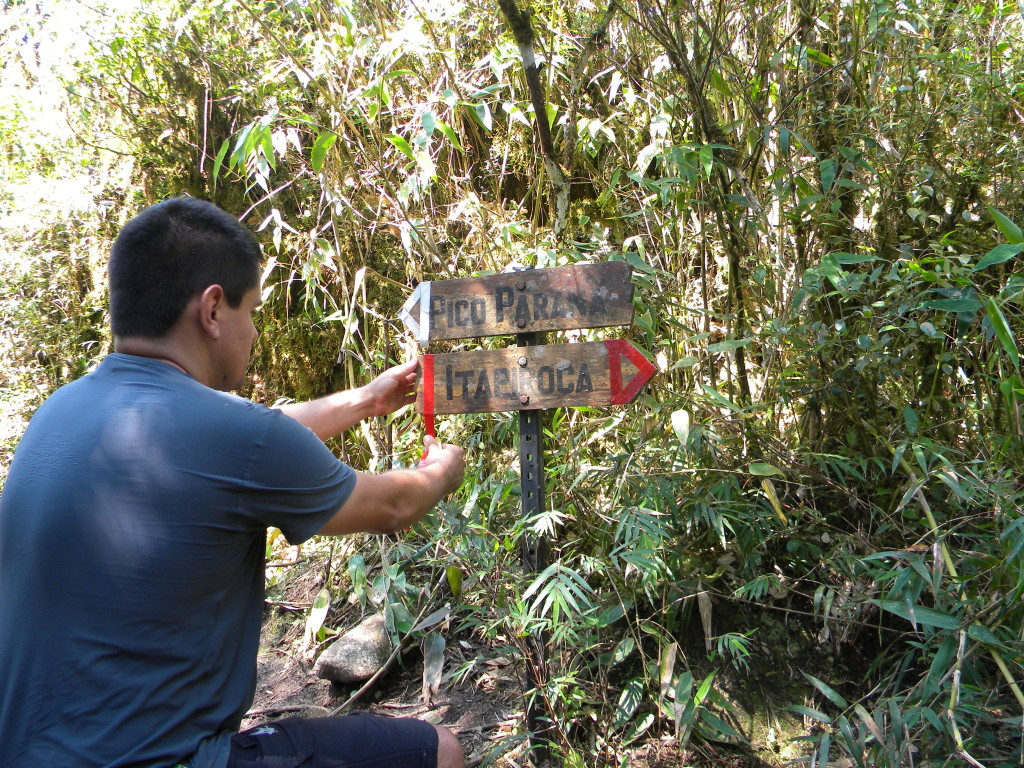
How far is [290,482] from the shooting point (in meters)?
1.42

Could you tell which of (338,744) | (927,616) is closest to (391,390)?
(338,744)

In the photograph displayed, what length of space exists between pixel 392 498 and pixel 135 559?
48 cm

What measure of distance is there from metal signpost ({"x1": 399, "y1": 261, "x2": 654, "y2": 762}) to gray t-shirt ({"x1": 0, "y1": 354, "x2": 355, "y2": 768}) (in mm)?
837

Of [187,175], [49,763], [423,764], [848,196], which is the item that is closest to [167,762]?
[49,763]

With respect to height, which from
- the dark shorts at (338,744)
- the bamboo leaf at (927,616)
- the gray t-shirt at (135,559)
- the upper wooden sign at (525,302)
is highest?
the upper wooden sign at (525,302)

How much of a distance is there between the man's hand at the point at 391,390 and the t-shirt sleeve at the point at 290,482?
0.83 meters

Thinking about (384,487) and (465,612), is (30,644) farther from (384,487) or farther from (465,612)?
(465,612)

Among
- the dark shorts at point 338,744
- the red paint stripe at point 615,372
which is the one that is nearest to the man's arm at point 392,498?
the dark shorts at point 338,744

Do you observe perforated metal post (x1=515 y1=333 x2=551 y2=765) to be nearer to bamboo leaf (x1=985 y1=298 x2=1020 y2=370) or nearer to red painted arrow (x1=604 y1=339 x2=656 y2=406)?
red painted arrow (x1=604 y1=339 x2=656 y2=406)

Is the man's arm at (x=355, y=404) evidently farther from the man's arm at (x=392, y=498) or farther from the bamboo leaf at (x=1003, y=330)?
the bamboo leaf at (x=1003, y=330)

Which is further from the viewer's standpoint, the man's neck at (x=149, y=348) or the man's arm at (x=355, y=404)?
the man's arm at (x=355, y=404)

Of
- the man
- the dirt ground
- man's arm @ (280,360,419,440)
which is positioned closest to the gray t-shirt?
the man

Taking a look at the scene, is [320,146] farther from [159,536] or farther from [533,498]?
[159,536]

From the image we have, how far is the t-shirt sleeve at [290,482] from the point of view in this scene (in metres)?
1.40
